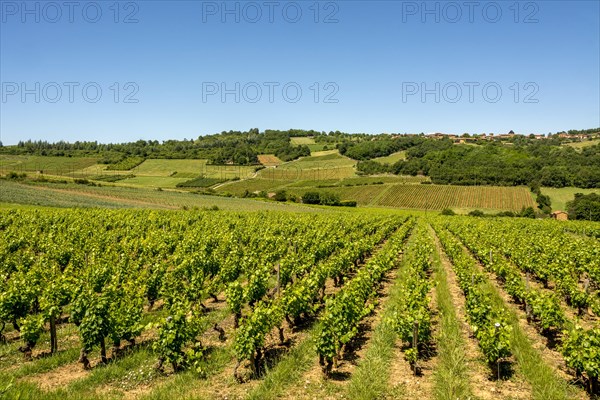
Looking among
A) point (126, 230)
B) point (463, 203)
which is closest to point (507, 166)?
point (463, 203)

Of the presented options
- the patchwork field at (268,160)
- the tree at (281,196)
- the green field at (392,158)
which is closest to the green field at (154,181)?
the tree at (281,196)

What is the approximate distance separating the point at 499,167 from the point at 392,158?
159 feet

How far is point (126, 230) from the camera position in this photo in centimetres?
3027

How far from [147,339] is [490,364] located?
33.8 ft

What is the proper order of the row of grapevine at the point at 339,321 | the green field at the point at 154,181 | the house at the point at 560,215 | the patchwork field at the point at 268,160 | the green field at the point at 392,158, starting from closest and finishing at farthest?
the row of grapevine at the point at 339,321 < the house at the point at 560,215 < the green field at the point at 154,181 < the green field at the point at 392,158 < the patchwork field at the point at 268,160

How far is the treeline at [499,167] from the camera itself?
10444 centimetres

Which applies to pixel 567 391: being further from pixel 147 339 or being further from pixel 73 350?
pixel 73 350

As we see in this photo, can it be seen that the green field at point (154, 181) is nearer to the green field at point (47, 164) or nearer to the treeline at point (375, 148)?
the green field at point (47, 164)

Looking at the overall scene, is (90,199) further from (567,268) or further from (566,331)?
(566,331)

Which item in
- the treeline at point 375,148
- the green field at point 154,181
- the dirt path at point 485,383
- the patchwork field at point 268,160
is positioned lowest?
the dirt path at point 485,383

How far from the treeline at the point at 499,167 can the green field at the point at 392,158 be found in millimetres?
4972

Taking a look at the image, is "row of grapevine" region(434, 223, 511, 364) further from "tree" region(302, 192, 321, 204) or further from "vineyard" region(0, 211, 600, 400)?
"tree" region(302, 192, 321, 204)

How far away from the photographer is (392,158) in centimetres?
16012

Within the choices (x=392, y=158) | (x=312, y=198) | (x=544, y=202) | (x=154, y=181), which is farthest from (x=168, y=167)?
(x=544, y=202)
